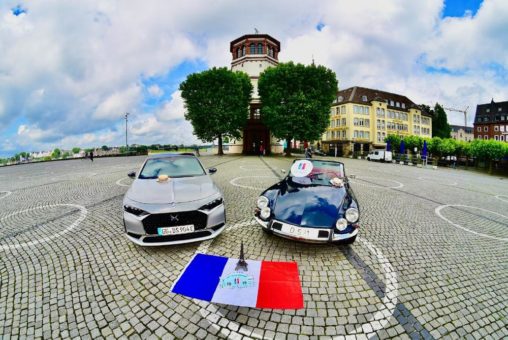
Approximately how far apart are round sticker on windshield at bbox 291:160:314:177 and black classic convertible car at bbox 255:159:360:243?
10.7 inches

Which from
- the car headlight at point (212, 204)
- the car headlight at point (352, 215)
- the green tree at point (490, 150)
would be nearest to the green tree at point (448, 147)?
the green tree at point (490, 150)

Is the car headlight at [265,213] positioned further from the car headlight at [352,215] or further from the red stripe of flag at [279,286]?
the car headlight at [352,215]

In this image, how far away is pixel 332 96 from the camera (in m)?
30.8

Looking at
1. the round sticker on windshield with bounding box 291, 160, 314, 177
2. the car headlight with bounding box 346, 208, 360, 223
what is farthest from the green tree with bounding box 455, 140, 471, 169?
the car headlight with bounding box 346, 208, 360, 223

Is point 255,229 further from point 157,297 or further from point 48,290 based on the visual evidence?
point 48,290

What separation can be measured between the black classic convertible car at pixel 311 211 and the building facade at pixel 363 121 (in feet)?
176

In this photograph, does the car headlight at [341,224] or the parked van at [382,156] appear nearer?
the car headlight at [341,224]

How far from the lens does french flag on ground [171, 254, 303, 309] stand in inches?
116

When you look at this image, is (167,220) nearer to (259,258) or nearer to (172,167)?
(259,258)

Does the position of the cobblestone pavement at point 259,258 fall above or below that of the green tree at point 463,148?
below

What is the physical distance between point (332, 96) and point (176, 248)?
3111 cm

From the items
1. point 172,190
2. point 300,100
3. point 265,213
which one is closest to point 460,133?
point 300,100

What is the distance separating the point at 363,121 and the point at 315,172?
59.3 meters

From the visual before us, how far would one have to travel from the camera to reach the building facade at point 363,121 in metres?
56.8
